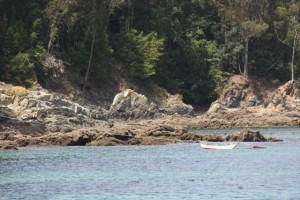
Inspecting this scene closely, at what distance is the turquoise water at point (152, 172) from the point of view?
4381cm

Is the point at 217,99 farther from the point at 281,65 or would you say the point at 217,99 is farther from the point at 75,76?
the point at 75,76

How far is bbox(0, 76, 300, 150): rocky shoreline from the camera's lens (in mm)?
72062

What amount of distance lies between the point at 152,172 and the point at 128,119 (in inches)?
1682

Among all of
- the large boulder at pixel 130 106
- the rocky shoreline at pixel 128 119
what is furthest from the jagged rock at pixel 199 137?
the large boulder at pixel 130 106

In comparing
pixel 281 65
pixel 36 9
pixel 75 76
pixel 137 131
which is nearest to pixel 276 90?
pixel 281 65

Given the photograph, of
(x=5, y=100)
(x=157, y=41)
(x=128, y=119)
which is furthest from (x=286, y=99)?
(x=5, y=100)

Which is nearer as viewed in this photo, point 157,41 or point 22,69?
point 22,69

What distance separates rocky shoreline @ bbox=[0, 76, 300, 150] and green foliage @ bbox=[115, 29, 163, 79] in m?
5.76

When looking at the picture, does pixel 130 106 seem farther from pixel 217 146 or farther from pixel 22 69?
pixel 217 146

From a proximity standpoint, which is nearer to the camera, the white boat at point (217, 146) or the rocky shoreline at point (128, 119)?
the white boat at point (217, 146)

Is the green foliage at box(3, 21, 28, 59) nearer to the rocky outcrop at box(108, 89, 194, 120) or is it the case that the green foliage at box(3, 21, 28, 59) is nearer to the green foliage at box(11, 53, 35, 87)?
→ the green foliage at box(11, 53, 35, 87)

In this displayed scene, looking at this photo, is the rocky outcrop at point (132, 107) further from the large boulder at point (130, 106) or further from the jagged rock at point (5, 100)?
the jagged rock at point (5, 100)

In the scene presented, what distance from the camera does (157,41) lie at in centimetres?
11088

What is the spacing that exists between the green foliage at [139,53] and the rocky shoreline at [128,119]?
18.9 feet
